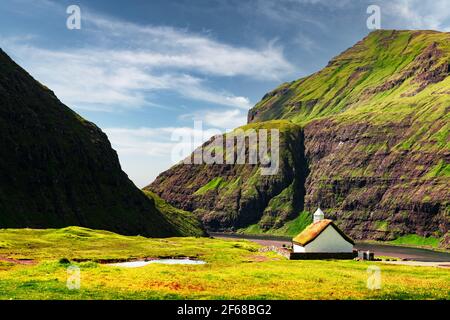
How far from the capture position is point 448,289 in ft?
127

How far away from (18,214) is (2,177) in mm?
22673

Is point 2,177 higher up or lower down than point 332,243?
higher up

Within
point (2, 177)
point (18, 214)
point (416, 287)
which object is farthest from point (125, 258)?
point (2, 177)

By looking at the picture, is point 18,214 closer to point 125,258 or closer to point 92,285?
point 125,258

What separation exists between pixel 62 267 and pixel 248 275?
22.3 m

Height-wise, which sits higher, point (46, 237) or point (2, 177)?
point (2, 177)
